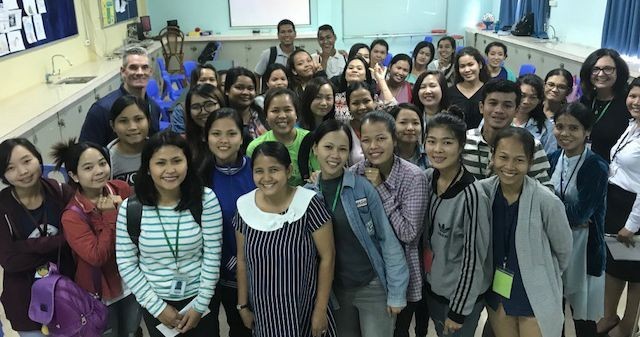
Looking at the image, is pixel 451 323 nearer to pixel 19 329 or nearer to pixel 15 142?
pixel 19 329

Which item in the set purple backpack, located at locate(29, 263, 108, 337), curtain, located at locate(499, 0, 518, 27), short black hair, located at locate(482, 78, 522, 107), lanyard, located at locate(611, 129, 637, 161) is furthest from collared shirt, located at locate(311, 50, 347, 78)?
curtain, located at locate(499, 0, 518, 27)

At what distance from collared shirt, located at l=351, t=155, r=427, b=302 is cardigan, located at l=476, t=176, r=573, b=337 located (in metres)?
0.22

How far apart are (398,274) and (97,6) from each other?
6.39m

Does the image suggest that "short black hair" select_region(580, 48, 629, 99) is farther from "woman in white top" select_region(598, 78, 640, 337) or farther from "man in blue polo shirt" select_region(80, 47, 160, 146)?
"man in blue polo shirt" select_region(80, 47, 160, 146)

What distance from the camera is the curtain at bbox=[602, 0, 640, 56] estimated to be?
15.8ft

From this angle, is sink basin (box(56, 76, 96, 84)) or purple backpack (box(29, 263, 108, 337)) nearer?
purple backpack (box(29, 263, 108, 337))

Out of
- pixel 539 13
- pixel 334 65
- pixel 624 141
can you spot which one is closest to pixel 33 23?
pixel 334 65

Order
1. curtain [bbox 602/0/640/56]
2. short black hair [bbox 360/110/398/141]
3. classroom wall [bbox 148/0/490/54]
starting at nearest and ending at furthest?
1. short black hair [bbox 360/110/398/141]
2. curtain [bbox 602/0/640/56]
3. classroom wall [bbox 148/0/490/54]

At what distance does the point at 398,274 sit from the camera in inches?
70.6

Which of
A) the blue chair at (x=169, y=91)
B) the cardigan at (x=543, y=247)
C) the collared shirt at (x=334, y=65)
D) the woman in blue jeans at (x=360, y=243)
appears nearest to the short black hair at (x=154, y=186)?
the woman in blue jeans at (x=360, y=243)

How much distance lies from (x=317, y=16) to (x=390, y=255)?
760 centimetres

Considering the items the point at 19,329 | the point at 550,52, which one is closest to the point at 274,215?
the point at 19,329

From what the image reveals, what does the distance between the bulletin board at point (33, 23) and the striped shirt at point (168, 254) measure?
3.49m

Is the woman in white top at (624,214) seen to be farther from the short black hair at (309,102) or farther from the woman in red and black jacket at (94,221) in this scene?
the woman in red and black jacket at (94,221)
